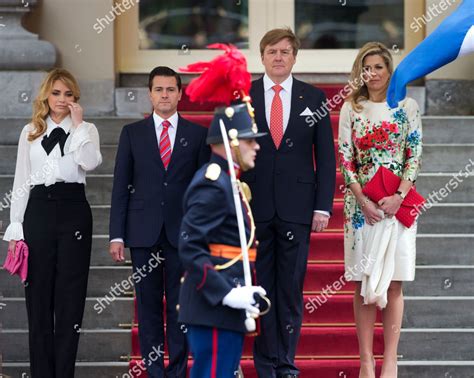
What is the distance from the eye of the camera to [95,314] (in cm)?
895

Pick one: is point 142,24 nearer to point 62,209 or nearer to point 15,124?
point 15,124

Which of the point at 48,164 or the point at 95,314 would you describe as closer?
the point at 48,164

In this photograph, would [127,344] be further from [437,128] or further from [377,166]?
[437,128]

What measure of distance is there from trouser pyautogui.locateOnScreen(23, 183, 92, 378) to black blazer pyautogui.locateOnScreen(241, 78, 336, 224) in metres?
1.07

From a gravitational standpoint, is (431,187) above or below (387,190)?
below

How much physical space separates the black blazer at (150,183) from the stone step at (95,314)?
1.12 m

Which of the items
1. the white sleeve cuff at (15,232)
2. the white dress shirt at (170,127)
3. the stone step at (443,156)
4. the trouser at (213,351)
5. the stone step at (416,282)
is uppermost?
the white dress shirt at (170,127)

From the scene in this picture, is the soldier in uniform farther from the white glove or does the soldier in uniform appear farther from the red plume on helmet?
the red plume on helmet

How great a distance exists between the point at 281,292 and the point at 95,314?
5.47 feet

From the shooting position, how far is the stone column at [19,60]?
10.6 metres

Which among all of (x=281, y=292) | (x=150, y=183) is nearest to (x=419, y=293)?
(x=281, y=292)

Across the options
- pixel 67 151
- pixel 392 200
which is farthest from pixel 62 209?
pixel 392 200

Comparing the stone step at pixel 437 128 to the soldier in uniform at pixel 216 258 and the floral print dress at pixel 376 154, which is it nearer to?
the floral print dress at pixel 376 154

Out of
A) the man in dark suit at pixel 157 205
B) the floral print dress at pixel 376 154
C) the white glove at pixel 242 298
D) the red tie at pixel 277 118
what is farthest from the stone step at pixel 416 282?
the white glove at pixel 242 298
